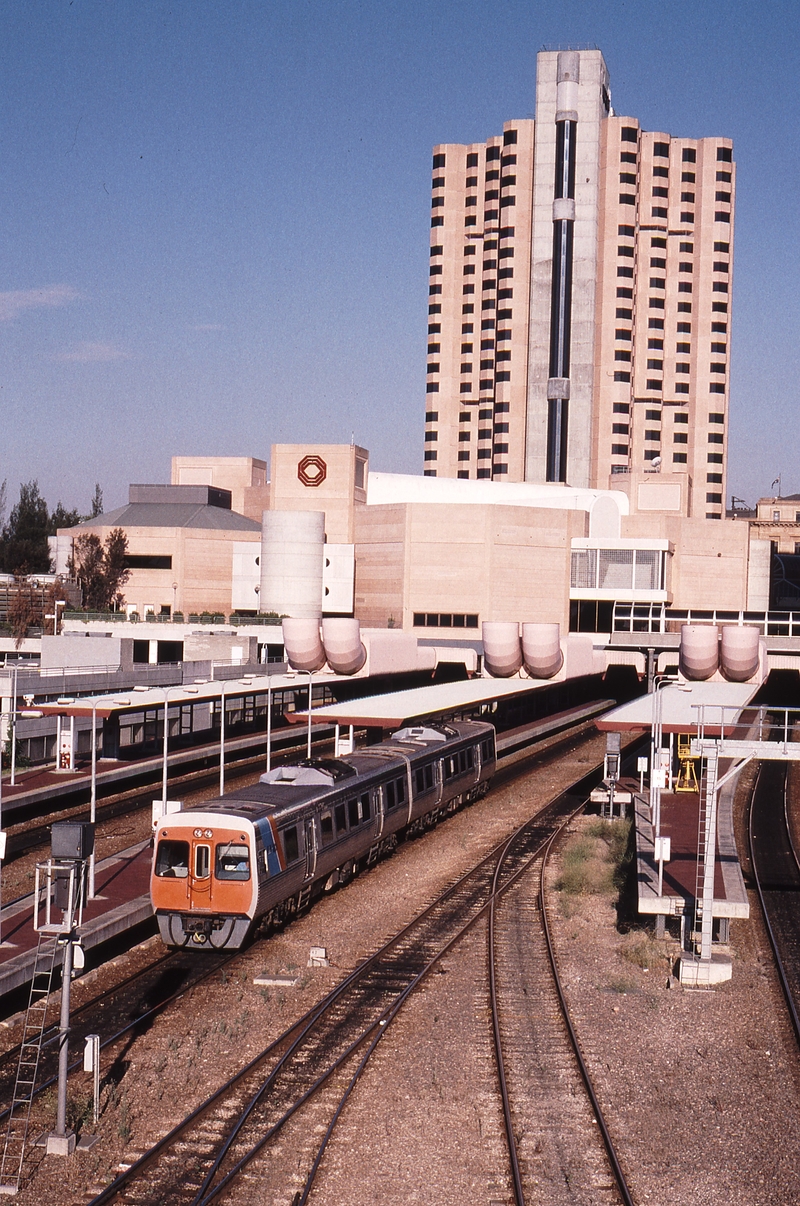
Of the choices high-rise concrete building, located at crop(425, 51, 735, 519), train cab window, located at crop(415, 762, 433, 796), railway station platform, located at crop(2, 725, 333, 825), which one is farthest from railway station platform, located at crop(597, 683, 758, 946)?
high-rise concrete building, located at crop(425, 51, 735, 519)

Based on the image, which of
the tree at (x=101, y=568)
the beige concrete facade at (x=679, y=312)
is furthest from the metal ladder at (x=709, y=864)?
the beige concrete facade at (x=679, y=312)

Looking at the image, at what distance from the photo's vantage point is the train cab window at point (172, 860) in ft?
74.9

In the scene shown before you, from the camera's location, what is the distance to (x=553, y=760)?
57.7m

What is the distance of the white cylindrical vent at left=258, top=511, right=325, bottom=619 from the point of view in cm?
9606

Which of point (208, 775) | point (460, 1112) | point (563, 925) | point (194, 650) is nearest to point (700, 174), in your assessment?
point (194, 650)

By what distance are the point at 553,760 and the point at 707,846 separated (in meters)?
35.1

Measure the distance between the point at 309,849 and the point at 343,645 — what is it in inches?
1386

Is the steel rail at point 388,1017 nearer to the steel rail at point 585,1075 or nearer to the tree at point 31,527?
the steel rail at point 585,1075

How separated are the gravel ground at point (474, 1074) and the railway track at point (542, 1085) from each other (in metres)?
0.25

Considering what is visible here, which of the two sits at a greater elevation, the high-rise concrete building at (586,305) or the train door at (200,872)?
the high-rise concrete building at (586,305)

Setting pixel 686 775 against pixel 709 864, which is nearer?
pixel 709 864

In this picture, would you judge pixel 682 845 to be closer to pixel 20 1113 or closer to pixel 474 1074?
pixel 474 1074

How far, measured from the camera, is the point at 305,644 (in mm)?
61406

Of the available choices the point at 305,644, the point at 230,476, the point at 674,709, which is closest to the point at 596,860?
the point at 674,709
